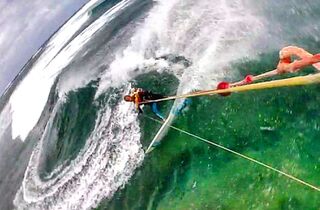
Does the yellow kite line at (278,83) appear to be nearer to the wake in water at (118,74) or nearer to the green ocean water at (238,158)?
the green ocean water at (238,158)

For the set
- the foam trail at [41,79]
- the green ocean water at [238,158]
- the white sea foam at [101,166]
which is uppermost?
the foam trail at [41,79]

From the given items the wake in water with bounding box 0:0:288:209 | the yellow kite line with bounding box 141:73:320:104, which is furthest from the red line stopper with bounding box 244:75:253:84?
the wake in water with bounding box 0:0:288:209

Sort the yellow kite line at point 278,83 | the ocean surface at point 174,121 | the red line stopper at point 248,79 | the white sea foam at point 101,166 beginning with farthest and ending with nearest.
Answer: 1. the white sea foam at point 101,166
2. the red line stopper at point 248,79
3. the ocean surface at point 174,121
4. the yellow kite line at point 278,83

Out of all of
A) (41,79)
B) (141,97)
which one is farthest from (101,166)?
(41,79)

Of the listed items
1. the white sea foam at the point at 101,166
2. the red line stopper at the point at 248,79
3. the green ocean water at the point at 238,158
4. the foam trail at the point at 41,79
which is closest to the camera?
the green ocean water at the point at 238,158

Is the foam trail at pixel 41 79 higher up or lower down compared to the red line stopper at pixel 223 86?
higher up

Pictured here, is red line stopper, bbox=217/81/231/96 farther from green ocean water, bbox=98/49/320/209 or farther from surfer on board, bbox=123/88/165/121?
surfer on board, bbox=123/88/165/121

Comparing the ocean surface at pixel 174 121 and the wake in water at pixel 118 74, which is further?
the wake in water at pixel 118 74

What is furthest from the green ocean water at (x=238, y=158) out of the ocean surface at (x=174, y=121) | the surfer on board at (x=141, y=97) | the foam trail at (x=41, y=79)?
the foam trail at (x=41, y=79)
